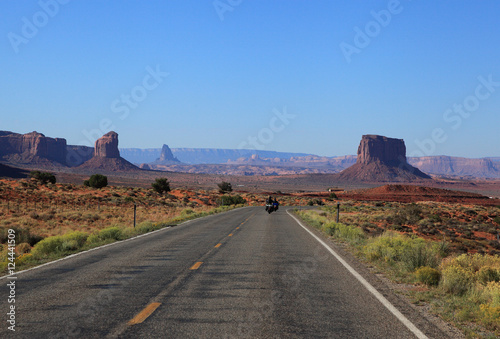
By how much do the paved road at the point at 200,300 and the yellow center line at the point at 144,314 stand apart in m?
0.01

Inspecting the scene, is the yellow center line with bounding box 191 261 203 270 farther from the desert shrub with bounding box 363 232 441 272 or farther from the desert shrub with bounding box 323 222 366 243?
the desert shrub with bounding box 323 222 366 243

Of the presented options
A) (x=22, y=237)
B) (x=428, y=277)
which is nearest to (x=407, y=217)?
(x=22, y=237)

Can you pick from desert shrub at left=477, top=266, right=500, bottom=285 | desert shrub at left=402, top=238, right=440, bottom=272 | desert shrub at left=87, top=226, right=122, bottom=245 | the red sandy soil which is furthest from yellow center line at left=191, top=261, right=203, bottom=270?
the red sandy soil

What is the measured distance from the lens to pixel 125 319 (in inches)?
226

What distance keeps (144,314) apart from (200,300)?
1.10 metres

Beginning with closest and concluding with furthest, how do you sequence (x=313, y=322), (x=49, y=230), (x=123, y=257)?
(x=313, y=322) → (x=123, y=257) → (x=49, y=230)

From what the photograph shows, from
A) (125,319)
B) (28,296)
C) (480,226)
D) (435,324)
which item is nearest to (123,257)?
(28,296)

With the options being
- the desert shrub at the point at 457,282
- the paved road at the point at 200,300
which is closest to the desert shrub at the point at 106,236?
the paved road at the point at 200,300

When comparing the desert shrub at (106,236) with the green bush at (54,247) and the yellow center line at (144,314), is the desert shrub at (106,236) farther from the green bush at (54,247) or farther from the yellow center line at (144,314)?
the yellow center line at (144,314)

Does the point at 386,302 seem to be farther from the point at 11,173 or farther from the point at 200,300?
the point at 11,173

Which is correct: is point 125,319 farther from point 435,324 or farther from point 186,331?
point 435,324

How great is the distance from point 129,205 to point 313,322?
4469 centimetres

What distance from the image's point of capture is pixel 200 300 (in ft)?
22.4

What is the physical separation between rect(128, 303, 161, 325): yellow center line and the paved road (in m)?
0.01
